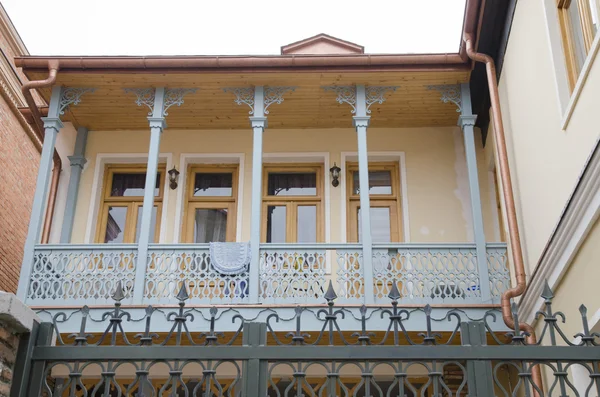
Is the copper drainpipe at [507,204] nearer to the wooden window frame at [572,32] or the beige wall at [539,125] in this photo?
the beige wall at [539,125]

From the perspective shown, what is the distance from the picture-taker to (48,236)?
11.6 meters

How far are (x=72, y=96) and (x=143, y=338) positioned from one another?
25.1 feet

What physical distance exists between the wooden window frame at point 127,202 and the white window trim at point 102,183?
0.26 ft

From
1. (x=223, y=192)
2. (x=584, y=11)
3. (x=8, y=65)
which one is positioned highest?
(x=8, y=65)

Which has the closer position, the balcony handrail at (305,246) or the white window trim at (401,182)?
the balcony handrail at (305,246)

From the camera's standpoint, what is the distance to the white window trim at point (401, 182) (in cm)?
1144

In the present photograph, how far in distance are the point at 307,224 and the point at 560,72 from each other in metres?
5.66

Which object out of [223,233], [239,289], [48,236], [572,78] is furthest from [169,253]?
[572,78]

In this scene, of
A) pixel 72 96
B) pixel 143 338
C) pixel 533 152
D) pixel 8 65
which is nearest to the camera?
pixel 143 338

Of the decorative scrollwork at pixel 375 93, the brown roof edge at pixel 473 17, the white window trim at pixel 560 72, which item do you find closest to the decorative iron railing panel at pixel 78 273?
the decorative scrollwork at pixel 375 93

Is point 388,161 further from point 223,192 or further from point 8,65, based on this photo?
point 8,65

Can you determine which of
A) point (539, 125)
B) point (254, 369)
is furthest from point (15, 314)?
point (539, 125)

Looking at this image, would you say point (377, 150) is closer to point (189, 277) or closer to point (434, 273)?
point (434, 273)

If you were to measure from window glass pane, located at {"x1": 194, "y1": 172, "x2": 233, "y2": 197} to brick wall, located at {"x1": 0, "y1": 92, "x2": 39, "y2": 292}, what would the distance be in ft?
11.5
